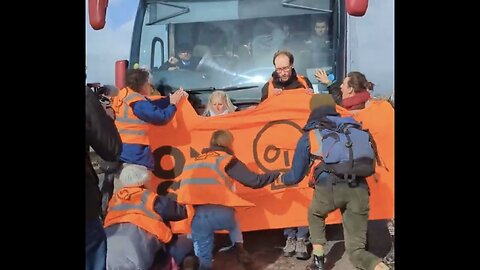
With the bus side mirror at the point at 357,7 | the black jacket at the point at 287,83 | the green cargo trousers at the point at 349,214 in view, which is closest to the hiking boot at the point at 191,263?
the green cargo trousers at the point at 349,214

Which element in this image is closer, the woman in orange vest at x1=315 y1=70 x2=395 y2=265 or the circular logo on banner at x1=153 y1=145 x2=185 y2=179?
the woman in orange vest at x1=315 y1=70 x2=395 y2=265

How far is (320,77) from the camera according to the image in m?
2.78

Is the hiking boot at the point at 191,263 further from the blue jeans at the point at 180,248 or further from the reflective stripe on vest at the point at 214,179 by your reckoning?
the reflective stripe on vest at the point at 214,179

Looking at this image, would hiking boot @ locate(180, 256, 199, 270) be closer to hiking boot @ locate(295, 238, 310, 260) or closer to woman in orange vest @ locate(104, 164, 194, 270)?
woman in orange vest @ locate(104, 164, 194, 270)

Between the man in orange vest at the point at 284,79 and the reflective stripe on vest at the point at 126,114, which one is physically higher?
the man in orange vest at the point at 284,79

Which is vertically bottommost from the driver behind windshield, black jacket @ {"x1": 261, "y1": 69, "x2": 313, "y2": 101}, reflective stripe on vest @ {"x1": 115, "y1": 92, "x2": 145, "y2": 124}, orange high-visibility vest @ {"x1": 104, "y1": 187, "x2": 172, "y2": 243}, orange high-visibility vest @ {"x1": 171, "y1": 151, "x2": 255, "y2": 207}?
orange high-visibility vest @ {"x1": 104, "y1": 187, "x2": 172, "y2": 243}

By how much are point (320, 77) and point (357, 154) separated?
0.42m

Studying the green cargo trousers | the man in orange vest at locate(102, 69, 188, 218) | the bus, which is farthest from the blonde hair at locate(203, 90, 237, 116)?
the green cargo trousers

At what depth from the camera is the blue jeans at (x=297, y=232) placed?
110 inches

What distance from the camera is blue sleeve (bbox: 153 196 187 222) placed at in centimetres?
280

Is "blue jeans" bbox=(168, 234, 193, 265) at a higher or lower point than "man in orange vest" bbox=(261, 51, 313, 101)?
lower
